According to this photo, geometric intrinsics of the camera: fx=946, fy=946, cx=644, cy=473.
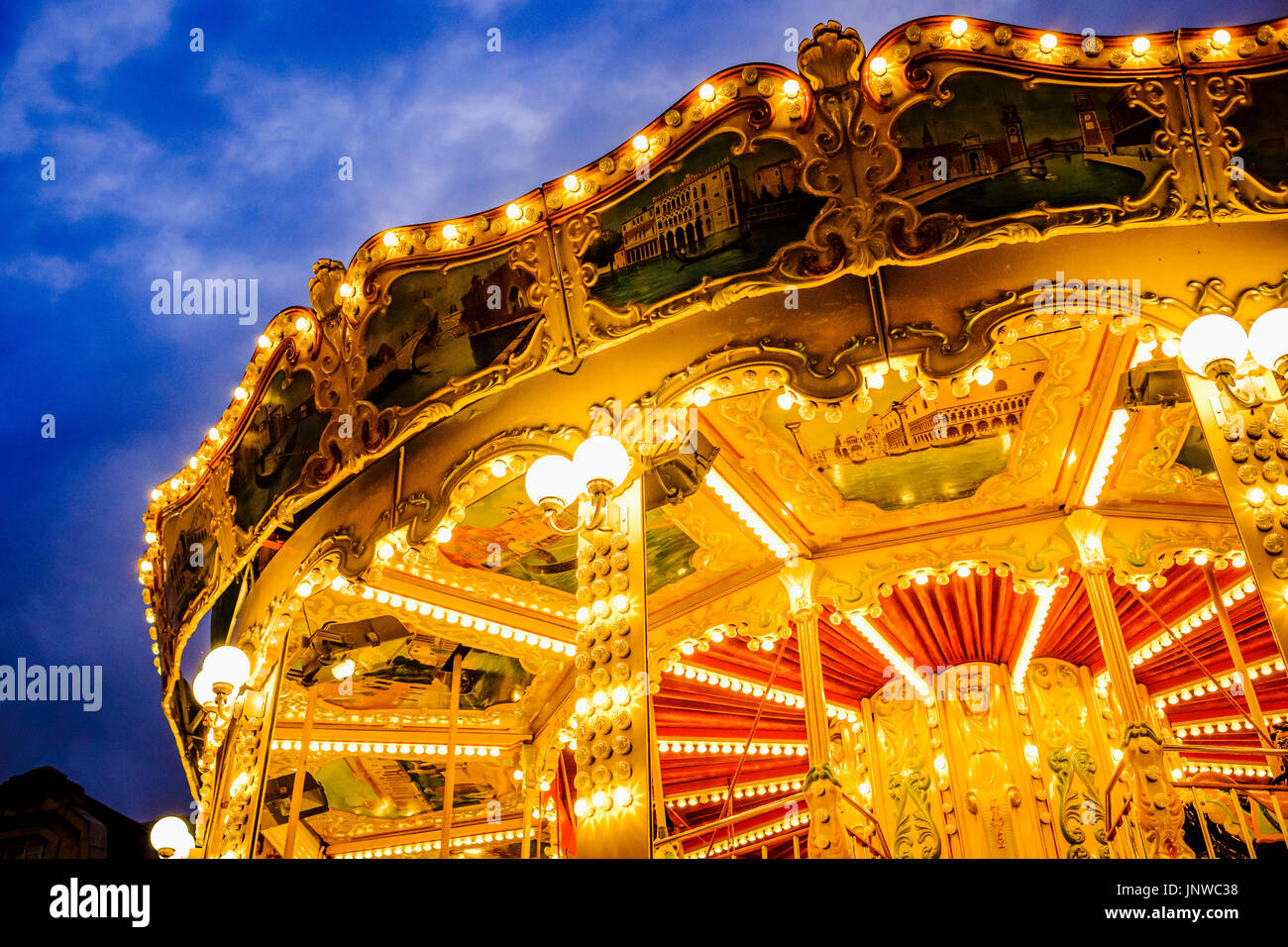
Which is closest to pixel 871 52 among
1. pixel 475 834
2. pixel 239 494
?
pixel 239 494

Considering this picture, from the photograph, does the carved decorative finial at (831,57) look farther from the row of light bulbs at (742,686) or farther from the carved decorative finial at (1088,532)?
the row of light bulbs at (742,686)

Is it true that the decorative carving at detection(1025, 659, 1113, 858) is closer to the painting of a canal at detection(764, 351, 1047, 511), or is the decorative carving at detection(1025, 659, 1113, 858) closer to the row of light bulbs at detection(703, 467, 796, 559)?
the painting of a canal at detection(764, 351, 1047, 511)

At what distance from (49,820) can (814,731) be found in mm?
8727

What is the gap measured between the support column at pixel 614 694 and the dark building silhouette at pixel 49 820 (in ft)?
25.3

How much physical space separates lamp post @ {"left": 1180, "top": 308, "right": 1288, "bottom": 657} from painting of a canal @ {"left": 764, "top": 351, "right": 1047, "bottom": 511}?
2.12 metres

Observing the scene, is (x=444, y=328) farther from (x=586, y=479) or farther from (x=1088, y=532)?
(x=1088, y=532)

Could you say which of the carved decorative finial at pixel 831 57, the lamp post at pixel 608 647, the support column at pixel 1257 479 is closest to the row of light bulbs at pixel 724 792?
the lamp post at pixel 608 647

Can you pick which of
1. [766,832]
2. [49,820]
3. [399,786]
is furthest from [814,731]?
[49,820]

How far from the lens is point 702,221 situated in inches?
218
